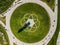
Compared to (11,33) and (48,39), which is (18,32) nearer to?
(11,33)

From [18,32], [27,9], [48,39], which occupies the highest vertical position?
[27,9]

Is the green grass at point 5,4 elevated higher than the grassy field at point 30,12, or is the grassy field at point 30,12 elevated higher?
the green grass at point 5,4

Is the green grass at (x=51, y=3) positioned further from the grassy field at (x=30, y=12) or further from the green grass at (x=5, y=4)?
the green grass at (x=5, y=4)

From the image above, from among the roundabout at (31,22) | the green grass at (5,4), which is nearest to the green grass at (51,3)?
the roundabout at (31,22)

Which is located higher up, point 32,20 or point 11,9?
point 11,9

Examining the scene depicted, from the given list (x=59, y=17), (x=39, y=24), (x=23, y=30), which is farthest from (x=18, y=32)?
(x=59, y=17)

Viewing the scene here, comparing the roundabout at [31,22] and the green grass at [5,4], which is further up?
the green grass at [5,4]

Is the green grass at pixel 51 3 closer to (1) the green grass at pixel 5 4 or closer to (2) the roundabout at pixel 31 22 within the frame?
(2) the roundabout at pixel 31 22

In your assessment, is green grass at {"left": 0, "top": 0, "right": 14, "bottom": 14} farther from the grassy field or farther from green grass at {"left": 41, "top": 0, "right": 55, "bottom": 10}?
green grass at {"left": 41, "top": 0, "right": 55, "bottom": 10}

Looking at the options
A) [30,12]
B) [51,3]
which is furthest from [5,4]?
[51,3]
